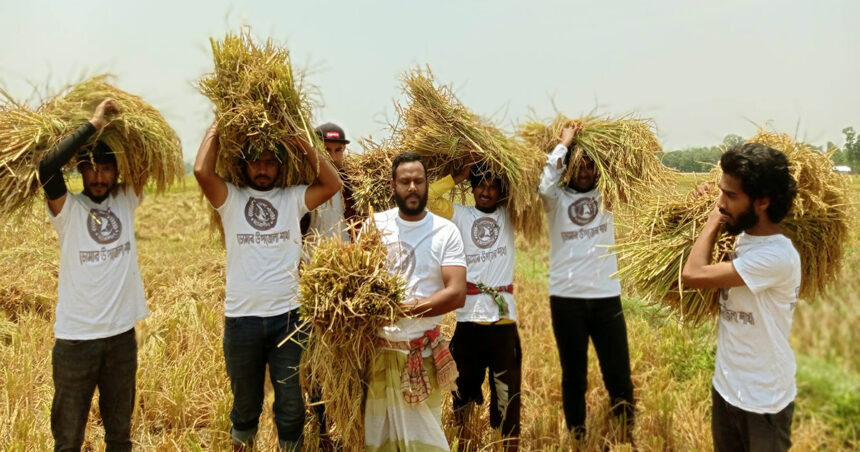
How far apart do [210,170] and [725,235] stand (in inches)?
104

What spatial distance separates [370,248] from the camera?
266 cm

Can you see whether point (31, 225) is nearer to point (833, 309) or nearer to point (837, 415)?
point (833, 309)

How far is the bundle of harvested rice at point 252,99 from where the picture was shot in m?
2.96

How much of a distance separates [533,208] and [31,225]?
3.09 m

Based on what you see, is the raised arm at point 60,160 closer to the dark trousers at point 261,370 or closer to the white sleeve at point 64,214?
the white sleeve at point 64,214

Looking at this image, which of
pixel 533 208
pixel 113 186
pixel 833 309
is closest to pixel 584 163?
pixel 533 208

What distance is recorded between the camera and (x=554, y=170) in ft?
12.4

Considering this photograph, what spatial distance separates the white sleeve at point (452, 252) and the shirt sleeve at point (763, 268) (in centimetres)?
124

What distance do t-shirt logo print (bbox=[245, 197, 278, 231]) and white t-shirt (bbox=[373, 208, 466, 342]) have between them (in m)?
0.64

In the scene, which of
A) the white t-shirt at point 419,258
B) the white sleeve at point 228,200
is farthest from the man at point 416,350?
the white sleeve at point 228,200

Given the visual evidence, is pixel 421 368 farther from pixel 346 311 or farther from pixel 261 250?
pixel 261 250

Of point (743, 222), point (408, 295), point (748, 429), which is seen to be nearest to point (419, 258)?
point (408, 295)

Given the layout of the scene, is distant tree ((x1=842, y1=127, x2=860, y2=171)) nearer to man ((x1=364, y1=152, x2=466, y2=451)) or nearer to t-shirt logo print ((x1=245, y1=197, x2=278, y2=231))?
man ((x1=364, y1=152, x2=466, y2=451))

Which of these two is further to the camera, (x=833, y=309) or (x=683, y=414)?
(x=683, y=414)
